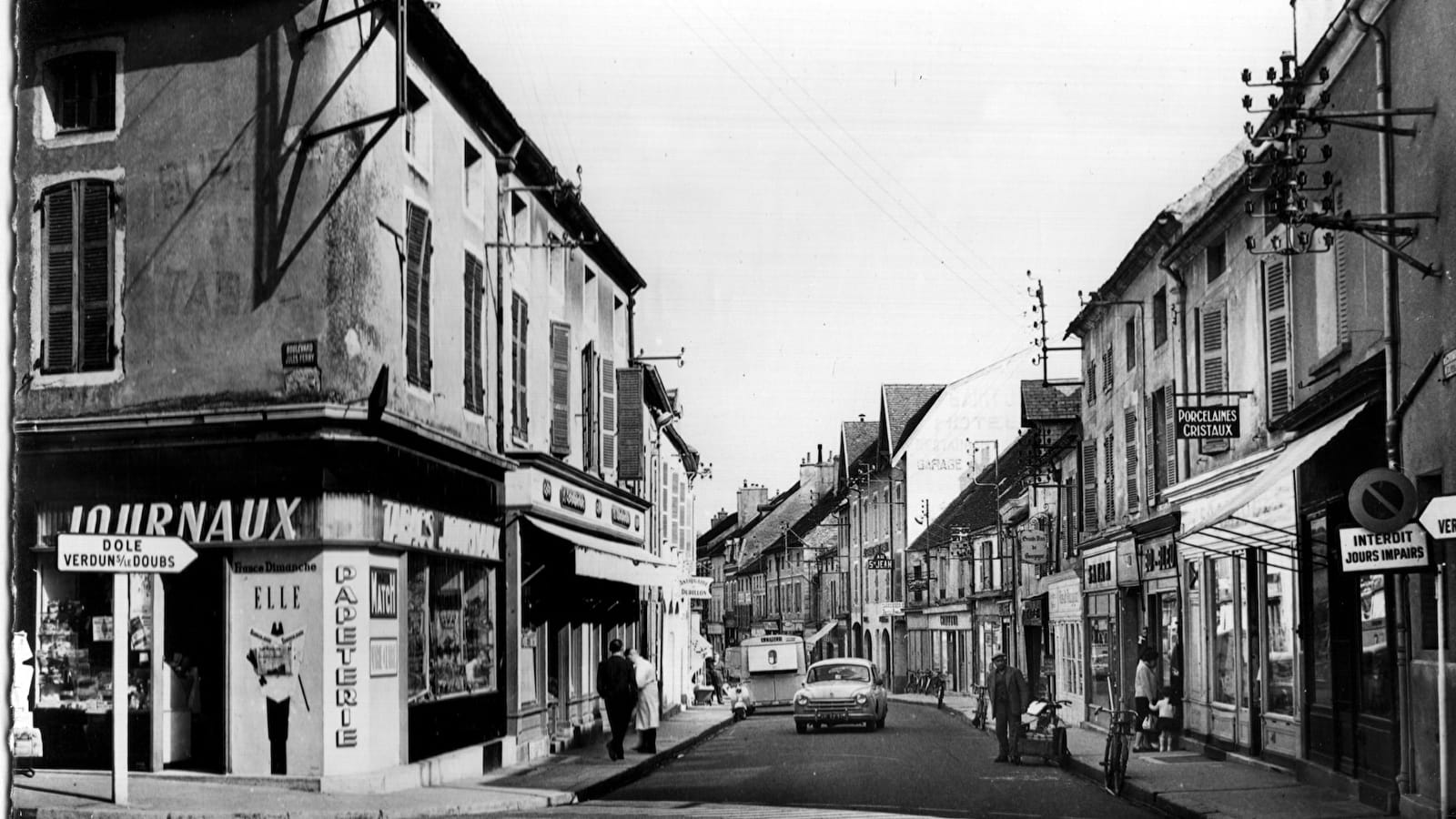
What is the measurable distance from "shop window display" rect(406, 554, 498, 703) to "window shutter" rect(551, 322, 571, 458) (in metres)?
4.00

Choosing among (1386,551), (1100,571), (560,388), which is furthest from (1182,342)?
(1386,551)

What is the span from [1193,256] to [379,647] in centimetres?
1498

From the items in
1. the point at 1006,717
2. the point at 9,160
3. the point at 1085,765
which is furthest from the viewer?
the point at 1006,717

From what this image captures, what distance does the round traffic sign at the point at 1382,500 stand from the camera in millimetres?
13242

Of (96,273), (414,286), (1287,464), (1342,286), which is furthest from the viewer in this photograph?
(414,286)

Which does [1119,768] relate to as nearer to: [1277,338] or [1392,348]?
[1277,338]

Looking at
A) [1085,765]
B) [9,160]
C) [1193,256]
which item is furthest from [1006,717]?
[9,160]

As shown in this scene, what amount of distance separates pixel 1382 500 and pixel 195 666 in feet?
37.6

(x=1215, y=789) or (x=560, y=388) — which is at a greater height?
(x=560, y=388)

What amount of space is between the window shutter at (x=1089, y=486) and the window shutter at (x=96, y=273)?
2325cm

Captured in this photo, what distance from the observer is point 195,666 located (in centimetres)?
1786

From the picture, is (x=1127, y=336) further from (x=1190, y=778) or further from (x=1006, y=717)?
(x=1190, y=778)

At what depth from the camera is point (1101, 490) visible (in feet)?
117

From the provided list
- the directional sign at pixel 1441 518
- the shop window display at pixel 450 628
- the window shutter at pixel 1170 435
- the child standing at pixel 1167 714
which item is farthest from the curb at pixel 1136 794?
the shop window display at pixel 450 628
